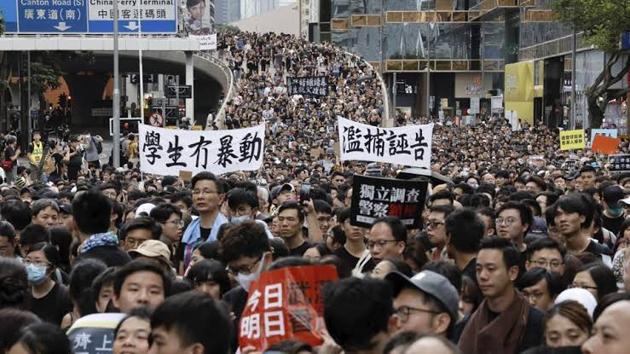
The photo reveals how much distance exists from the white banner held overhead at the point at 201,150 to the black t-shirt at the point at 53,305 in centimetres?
936

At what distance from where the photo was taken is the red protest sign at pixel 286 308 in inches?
239

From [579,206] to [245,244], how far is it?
3542 millimetres

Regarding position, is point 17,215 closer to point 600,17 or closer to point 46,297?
point 46,297

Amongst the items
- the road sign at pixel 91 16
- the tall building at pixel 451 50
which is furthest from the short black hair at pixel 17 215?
the tall building at pixel 451 50

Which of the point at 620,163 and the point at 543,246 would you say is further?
the point at 620,163

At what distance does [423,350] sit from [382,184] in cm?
607

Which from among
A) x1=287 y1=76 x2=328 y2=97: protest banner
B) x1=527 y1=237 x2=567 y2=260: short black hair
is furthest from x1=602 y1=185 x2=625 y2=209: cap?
x1=287 y1=76 x2=328 y2=97: protest banner

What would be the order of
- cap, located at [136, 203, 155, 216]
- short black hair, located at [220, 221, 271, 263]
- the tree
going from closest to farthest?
short black hair, located at [220, 221, 271, 263] → cap, located at [136, 203, 155, 216] → the tree

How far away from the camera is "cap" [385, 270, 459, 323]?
6.36 meters

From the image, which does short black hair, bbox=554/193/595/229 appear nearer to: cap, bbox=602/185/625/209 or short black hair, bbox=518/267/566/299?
cap, bbox=602/185/625/209

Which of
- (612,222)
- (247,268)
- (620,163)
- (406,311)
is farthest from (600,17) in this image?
(406,311)

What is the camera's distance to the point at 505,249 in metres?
7.71

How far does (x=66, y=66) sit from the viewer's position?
2889 inches

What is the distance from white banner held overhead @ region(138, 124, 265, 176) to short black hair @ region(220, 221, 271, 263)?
31.6 ft
